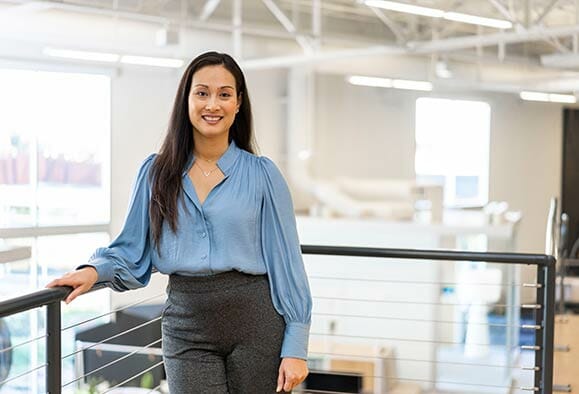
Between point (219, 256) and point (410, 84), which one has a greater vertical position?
point (410, 84)

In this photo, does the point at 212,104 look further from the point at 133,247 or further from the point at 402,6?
the point at 402,6

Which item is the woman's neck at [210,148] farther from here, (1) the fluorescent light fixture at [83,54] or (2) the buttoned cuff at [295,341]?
(1) the fluorescent light fixture at [83,54]

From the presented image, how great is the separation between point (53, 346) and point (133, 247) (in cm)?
26

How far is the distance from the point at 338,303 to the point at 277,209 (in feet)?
27.6

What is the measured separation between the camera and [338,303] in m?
10.2

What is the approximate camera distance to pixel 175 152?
1.90 metres

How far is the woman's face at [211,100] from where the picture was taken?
1.85 meters

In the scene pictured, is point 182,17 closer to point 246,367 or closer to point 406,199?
point 406,199

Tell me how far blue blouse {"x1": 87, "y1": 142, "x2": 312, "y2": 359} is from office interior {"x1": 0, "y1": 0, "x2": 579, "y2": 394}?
405cm

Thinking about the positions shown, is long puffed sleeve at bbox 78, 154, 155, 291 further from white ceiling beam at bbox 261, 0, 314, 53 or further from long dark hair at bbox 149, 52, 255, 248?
white ceiling beam at bbox 261, 0, 314, 53

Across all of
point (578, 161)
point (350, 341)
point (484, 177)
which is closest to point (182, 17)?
point (350, 341)

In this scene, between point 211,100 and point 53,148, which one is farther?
point 53,148

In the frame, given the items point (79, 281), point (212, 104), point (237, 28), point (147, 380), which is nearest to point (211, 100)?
point (212, 104)

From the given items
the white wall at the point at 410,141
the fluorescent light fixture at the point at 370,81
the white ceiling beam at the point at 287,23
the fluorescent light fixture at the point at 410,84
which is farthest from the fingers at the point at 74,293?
the white wall at the point at 410,141
